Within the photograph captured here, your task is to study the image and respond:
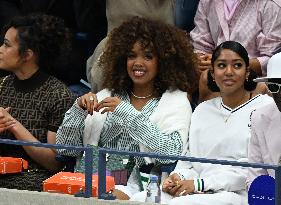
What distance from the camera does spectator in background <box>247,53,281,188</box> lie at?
5832 millimetres

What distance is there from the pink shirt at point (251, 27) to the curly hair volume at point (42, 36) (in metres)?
1.11

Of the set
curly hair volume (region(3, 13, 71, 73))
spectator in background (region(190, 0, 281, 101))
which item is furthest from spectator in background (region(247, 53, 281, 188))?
curly hair volume (region(3, 13, 71, 73))

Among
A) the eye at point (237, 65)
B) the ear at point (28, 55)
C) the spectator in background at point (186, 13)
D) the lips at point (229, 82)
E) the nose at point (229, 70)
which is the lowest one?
the lips at point (229, 82)

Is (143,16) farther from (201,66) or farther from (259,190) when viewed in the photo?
(259,190)

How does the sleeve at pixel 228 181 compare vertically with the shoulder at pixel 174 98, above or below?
below

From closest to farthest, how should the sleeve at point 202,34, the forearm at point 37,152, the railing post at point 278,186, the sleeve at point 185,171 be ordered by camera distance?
the railing post at point 278,186
the sleeve at point 185,171
the forearm at point 37,152
the sleeve at point 202,34

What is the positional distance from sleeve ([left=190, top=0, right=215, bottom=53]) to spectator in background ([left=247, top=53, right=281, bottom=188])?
5.17ft

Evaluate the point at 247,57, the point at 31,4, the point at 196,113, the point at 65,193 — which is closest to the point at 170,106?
the point at 196,113

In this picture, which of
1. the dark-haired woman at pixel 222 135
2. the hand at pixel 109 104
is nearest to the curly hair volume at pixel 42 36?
the hand at pixel 109 104

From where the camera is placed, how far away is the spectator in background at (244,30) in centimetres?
733

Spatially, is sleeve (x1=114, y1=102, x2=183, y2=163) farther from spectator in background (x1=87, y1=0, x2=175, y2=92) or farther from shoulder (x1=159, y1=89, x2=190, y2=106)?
spectator in background (x1=87, y1=0, x2=175, y2=92)

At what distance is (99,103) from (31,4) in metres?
1.75

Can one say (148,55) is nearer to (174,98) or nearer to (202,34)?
(174,98)

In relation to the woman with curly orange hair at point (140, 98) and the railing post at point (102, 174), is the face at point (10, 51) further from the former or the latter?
the railing post at point (102, 174)
